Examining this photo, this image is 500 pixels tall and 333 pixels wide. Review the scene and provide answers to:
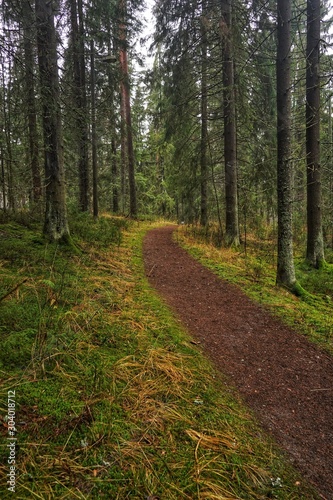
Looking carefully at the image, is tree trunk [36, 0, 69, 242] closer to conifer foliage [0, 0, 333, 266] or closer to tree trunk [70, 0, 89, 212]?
conifer foliage [0, 0, 333, 266]

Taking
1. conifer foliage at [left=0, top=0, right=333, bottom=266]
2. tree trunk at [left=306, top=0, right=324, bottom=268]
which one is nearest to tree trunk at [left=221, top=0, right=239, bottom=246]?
conifer foliage at [left=0, top=0, right=333, bottom=266]

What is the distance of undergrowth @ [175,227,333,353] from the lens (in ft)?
14.9

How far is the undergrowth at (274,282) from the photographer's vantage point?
14.9 ft

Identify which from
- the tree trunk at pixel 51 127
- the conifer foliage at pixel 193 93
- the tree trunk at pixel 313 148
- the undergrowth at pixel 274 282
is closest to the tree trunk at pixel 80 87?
the conifer foliage at pixel 193 93

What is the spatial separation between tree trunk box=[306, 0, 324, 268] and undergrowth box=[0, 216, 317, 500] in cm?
655

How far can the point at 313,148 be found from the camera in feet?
26.7

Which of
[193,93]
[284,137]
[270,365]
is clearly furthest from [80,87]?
[270,365]

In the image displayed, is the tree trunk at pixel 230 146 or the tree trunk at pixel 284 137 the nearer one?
the tree trunk at pixel 284 137

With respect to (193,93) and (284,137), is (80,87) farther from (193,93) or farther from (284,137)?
(284,137)

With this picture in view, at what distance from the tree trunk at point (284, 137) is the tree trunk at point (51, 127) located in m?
5.11

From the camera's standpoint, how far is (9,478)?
1394 millimetres

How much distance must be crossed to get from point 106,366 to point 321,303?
5049 mm

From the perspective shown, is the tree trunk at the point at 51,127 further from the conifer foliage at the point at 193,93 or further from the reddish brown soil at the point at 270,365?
the reddish brown soil at the point at 270,365

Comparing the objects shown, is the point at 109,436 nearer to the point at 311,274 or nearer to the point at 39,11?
the point at 311,274
